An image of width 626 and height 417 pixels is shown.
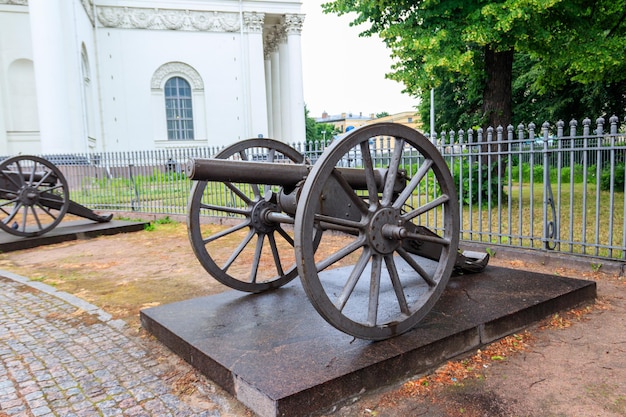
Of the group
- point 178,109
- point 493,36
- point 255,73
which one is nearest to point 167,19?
point 178,109

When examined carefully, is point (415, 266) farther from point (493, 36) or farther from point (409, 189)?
point (493, 36)

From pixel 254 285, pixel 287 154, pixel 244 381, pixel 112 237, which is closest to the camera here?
pixel 244 381

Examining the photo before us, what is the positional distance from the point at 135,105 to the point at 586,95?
20.3m

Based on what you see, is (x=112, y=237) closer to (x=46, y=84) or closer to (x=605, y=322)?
(x=605, y=322)

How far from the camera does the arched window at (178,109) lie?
26.9 m

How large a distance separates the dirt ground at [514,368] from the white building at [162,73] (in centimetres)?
1661

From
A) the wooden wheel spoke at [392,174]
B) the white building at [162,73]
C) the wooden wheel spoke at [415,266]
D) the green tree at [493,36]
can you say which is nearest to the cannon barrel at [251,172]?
the wooden wheel spoke at [392,174]

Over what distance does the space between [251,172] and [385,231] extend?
0.95 m

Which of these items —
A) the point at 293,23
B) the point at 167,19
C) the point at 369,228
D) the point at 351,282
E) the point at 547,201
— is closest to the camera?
the point at 351,282

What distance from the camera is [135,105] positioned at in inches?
1009

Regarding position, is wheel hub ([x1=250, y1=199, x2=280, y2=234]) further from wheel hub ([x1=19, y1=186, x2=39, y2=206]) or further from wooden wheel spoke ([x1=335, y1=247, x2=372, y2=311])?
wheel hub ([x1=19, y1=186, x2=39, y2=206])

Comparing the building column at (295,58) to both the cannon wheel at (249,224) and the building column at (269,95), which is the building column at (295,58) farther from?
the cannon wheel at (249,224)

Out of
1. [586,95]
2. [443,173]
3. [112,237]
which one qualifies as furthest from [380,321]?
[586,95]

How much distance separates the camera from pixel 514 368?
317 cm
